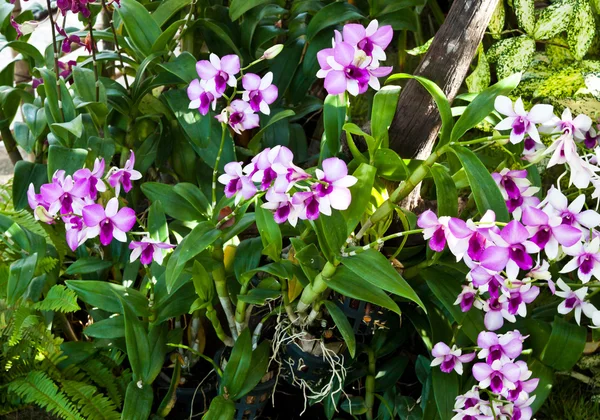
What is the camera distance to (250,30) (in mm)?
1633

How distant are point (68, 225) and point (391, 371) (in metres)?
0.75

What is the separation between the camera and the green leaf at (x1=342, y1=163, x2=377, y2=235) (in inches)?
44.7

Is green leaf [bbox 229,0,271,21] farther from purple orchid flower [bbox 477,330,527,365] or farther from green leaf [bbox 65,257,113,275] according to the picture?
purple orchid flower [bbox 477,330,527,365]

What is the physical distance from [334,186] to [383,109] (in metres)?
0.27

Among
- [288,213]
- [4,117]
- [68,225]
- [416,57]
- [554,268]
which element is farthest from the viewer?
[416,57]

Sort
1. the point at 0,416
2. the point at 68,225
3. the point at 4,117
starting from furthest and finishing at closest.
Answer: the point at 4,117, the point at 0,416, the point at 68,225

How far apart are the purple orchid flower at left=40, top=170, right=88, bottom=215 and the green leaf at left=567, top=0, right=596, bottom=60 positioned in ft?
3.75

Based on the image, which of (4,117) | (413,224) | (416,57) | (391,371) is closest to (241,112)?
(413,224)

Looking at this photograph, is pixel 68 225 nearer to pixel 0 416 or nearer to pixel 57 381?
pixel 57 381

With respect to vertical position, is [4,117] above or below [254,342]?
above

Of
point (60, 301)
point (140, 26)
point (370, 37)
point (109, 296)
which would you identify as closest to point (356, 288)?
point (370, 37)

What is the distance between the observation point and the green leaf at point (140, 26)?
146cm

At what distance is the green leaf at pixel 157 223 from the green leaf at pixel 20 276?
23 centimetres

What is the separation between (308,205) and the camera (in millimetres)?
1019
